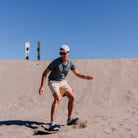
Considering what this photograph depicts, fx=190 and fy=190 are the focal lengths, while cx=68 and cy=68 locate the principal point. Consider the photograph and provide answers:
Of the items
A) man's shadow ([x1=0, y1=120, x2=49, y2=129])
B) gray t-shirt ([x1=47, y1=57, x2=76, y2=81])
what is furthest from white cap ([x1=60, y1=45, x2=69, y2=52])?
man's shadow ([x1=0, y1=120, x2=49, y2=129])

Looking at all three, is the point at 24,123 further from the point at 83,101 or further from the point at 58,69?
the point at 83,101

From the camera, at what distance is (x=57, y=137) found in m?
3.54

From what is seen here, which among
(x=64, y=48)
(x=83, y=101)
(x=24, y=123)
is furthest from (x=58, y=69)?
(x=83, y=101)

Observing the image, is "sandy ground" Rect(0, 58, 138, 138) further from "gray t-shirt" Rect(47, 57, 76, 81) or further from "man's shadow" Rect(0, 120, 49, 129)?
"gray t-shirt" Rect(47, 57, 76, 81)

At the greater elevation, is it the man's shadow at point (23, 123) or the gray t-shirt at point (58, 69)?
the gray t-shirt at point (58, 69)

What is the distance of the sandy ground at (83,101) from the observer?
4078mm

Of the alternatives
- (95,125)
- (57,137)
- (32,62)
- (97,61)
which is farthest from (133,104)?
(32,62)

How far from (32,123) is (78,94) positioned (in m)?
3.72

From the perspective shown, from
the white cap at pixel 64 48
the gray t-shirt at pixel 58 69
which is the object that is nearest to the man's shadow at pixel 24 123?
the gray t-shirt at pixel 58 69

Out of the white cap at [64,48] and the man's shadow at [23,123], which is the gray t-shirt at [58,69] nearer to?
the white cap at [64,48]

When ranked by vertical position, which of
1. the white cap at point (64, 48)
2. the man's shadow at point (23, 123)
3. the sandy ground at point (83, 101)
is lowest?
the man's shadow at point (23, 123)

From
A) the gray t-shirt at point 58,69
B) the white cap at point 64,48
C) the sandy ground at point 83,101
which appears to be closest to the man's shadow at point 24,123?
the sandy ground at point 83,101

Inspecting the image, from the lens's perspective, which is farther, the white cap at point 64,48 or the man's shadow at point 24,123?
the man's shadow at point 24,123

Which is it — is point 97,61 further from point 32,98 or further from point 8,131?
point 8,131
